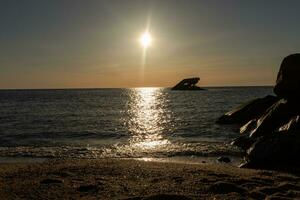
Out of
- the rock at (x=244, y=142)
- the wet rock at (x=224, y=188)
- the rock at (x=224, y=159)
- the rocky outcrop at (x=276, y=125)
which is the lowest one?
the rock at (x=224, y=159)

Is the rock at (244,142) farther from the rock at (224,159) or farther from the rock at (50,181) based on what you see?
the rock at (50,181)

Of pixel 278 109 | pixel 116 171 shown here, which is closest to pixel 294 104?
pixel 278 109

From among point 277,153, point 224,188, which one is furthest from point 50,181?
point 277,153

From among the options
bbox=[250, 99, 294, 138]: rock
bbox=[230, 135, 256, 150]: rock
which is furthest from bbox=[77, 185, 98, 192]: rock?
bbox=[250, 99, 294, 138]: rock

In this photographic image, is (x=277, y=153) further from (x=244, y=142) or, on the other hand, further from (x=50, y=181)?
(x=50, y=181)

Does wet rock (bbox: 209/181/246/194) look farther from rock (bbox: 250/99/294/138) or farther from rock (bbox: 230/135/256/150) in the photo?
rock (bbox: 250/99/294/138)

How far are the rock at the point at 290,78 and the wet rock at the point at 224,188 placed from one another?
18432 millimetres

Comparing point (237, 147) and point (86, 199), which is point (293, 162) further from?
point (86, 199)

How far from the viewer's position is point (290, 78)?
29328 millimetres

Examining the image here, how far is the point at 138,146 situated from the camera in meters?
27.3

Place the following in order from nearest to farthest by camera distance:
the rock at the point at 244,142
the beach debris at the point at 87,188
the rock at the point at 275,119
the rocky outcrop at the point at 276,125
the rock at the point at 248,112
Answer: the beach debris at the point at 87,188 → the rocky outcrop at the point at 276,125 → the rock at the point at 244,142 → the rock at the point at 275,119 → the rock at the point at 248,112

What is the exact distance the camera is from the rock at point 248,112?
134 ft

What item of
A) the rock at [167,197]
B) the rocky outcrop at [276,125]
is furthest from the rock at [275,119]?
the rock at [167,197]

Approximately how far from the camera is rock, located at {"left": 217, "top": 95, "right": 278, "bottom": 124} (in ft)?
134
